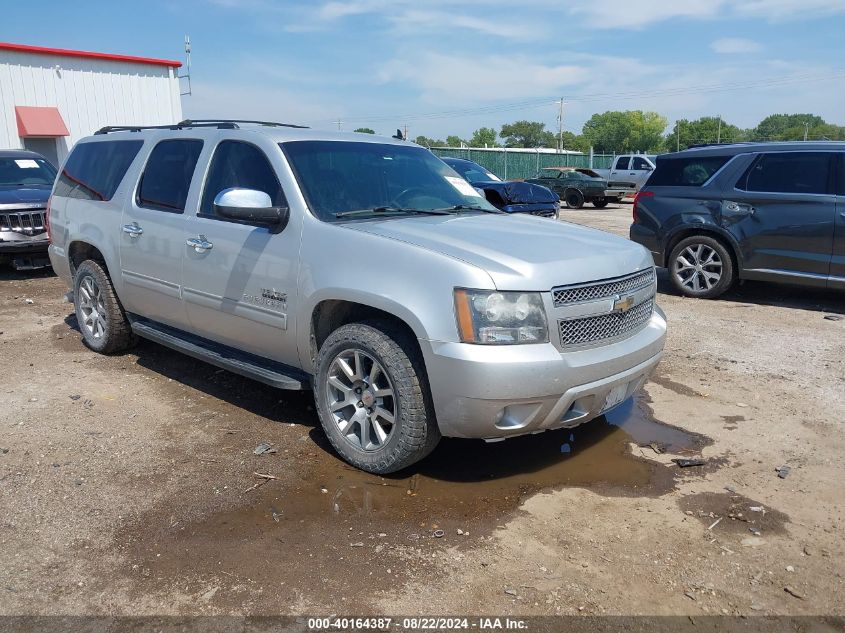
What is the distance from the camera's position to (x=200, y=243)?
15.3 ft

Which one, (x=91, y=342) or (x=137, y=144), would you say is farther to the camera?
(x=91, y=342)

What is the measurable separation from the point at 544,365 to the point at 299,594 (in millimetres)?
1517

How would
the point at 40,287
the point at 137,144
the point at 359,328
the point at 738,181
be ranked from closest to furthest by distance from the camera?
the point at 359,328 → the point at 137,144 → the point at 738,181 → the point at 40,287

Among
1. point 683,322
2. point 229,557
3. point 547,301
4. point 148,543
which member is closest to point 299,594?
point 229,557

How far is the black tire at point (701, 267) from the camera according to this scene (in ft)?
27.6

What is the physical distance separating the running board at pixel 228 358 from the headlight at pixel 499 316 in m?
1.34

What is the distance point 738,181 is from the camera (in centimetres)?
828

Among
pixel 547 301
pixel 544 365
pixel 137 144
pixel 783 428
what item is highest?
pixel 137 144

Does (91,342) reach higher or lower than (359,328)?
lower

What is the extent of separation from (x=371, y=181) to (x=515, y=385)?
189 cm

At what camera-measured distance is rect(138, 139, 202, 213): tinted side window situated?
5.00 m

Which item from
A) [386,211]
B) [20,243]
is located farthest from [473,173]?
[386,211]

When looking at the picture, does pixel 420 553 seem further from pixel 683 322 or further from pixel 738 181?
pixel 738 181

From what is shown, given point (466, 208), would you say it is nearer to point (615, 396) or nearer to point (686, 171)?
point (615, 396)
